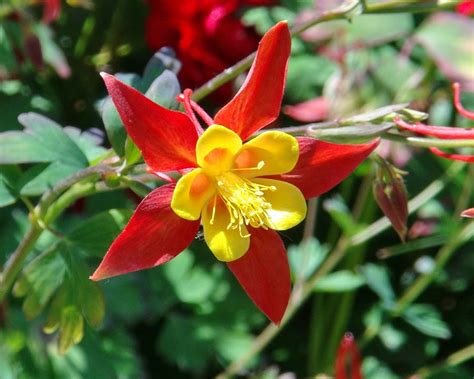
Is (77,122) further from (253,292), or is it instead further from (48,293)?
(253,292)

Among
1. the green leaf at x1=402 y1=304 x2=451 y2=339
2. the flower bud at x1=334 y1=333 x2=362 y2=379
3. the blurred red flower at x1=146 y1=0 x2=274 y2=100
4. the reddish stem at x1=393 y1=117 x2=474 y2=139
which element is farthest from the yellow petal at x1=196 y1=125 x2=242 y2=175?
the green leaf at x1=402 y1=304 x2=451 y2=339

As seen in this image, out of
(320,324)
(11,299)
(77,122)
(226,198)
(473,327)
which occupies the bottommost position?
(473,327)

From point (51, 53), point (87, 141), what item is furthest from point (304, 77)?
point (87, 141)

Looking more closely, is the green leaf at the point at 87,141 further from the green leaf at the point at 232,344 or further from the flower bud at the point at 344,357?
the green leaf at the point at 232,344

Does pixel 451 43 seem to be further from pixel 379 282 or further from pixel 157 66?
pixel 157 66

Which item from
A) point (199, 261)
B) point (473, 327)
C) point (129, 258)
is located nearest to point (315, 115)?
point (199, 261)

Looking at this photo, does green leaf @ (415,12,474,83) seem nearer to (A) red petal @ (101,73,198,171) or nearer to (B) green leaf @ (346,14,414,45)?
(B) green leaf @ (346,14,414,45)
